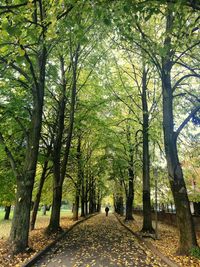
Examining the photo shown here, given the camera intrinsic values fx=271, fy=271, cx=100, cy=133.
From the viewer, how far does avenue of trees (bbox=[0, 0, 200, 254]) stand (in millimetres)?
5453

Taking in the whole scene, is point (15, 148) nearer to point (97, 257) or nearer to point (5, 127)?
point (5, 127)

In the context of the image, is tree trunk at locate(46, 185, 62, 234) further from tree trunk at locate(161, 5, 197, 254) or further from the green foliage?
the green foliage

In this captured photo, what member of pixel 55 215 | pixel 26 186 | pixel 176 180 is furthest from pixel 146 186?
pixel 26 186

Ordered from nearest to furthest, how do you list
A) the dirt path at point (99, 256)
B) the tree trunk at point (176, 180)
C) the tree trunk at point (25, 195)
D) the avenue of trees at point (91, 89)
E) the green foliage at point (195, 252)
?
the avenue of trees at point (91, 89) → the dirt path at point (99, 256) → the green foliage at point (195, 252) → the tree trunk at point (176, 180) → the tree trunk at point (25, 195)

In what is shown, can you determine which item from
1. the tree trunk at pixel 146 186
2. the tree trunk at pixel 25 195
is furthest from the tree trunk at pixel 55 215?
the tree trunk at pixel 25 195

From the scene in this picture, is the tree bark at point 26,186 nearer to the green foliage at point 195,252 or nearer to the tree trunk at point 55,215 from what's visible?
the tree trunk at point 55,215

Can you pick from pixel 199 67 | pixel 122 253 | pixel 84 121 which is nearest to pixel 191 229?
pixel 122 253

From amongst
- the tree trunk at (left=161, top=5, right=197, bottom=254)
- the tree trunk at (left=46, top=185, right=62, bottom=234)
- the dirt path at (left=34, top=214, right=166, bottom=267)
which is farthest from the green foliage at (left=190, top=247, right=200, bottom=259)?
the tree trunk at (left=46, top=185, right=62, bottom=234)

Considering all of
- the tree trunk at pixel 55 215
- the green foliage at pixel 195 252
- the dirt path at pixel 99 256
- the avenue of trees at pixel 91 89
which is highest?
the avenue of trees at pixel 91 89

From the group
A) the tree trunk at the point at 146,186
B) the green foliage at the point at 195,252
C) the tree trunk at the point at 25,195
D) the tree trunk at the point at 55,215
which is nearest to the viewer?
the green foliage at the point at 195,252

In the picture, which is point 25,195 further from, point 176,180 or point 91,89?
point 91,89

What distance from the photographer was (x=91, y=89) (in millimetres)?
20984

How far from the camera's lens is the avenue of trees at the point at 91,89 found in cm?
545

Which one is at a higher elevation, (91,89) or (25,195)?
(91,89)
